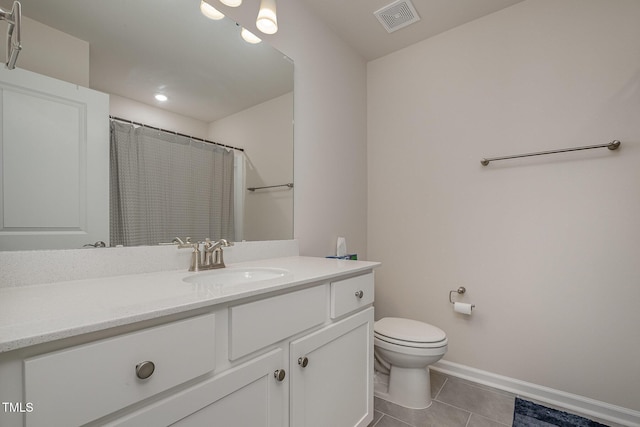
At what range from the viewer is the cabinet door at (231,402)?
2.09ft

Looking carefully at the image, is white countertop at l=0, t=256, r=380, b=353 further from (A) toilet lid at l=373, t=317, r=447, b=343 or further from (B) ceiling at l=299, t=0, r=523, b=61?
(B) ceiling at l=299, t=0, r=523, b=61

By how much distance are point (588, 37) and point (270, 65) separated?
1.83 meters

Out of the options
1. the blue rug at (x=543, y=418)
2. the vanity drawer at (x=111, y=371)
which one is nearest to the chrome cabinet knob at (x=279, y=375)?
the vanity drawer at (x=111, y=371)

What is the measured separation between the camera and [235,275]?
4.09 feet

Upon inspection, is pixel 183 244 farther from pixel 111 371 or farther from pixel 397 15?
pixel 397 15

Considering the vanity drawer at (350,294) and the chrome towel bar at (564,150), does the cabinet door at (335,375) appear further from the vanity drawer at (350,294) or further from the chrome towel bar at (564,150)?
the chrome towel bar at (564,150)

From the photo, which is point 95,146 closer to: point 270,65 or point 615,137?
point 270,65

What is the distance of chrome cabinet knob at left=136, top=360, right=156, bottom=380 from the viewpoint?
0.60m

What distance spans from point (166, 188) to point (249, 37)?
94 cm

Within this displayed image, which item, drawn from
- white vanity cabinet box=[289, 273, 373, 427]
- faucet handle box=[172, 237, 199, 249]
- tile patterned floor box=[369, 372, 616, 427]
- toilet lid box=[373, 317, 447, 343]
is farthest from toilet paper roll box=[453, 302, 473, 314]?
faucet handle box=[172, 237, 199, 249]

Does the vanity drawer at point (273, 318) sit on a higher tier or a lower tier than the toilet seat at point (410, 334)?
higher

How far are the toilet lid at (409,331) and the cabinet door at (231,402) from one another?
91 centimetres

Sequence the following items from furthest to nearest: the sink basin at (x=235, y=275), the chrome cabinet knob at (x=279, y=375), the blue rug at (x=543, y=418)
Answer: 1. the blue rug at (x=543, y=418)
2. the sink basin at (x=235, y=275)
3. the chrome cabinet knob at (x=279, y=375)

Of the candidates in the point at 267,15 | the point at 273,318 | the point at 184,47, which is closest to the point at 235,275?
the point at 273,318
